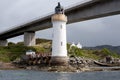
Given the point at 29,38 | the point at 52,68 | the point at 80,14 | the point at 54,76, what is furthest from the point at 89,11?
the point at 29,38

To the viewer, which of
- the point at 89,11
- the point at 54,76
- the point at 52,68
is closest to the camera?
the point at 54,76

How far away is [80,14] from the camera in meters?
69.5

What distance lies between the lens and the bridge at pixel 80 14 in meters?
56.5

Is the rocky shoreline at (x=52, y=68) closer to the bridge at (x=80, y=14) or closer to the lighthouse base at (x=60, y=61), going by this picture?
the lighthouse base at (x=60, y=61)

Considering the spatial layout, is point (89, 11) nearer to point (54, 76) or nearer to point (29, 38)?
point (54, 76)

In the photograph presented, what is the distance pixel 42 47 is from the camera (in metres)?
113

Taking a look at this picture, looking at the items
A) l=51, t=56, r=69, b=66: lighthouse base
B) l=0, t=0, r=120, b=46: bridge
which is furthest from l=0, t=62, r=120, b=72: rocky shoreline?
l=0, t=0, r=120, b=46: bridge

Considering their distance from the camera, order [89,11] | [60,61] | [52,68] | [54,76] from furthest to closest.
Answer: [52,68]
[60,61]
[89,11]
[54,76]

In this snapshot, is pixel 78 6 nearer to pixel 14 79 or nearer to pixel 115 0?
pixel 115 0

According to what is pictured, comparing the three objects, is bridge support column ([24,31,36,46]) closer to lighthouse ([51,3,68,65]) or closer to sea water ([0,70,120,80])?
lighthouse ([51,3,68,65])

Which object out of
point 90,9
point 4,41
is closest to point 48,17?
point 90,9

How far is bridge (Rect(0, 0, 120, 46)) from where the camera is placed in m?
56.5

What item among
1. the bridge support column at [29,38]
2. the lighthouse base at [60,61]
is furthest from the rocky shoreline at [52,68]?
the bridge support column at [29,38]

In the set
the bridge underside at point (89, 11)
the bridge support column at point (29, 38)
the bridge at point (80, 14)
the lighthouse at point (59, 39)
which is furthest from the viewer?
the bridge support column at point (29, 38)
